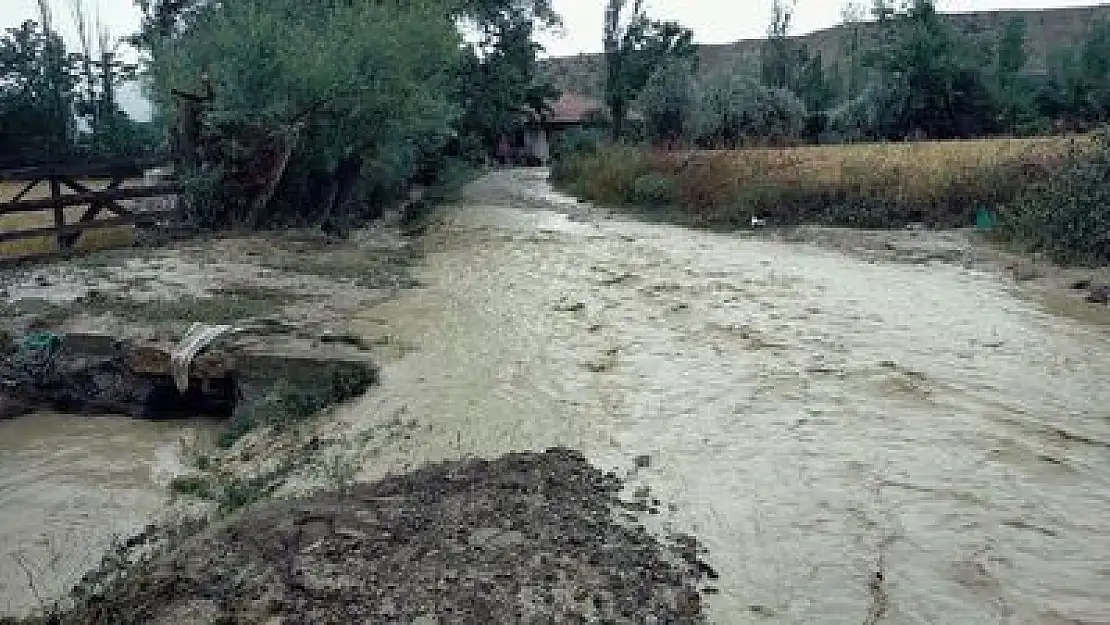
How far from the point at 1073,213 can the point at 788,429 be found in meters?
8.93

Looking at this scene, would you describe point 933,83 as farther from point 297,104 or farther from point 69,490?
point 69,490

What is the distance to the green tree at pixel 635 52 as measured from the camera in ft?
153

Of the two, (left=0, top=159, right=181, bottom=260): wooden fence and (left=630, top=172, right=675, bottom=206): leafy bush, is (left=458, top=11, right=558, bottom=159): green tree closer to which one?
(left=630, top=172, right=675, bottom=206): leafy bush

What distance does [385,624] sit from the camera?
3.97m

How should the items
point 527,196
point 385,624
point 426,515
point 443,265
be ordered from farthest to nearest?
point 527,196 → point 443,265 → point 426,515 → point 385,624

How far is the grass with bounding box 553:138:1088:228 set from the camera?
56.4 feet

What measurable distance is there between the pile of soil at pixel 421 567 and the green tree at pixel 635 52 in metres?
41.4

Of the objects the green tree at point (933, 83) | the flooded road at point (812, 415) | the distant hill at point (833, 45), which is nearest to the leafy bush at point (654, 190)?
the flooded road at point (812, 415)

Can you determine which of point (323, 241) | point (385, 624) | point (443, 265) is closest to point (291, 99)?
point (323, 241)

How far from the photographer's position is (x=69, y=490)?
23.6ft

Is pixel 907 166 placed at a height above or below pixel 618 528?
above

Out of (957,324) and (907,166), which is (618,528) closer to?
(957,324)

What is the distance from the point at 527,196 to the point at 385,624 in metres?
23.6

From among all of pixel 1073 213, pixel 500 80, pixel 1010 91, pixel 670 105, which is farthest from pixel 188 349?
pixel 500 80
